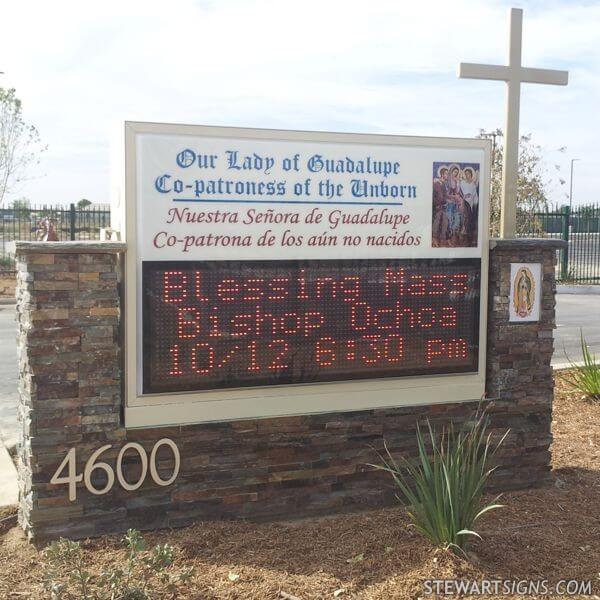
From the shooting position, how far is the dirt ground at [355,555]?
166 inches

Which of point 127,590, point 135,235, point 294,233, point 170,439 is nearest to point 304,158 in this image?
point 294,233

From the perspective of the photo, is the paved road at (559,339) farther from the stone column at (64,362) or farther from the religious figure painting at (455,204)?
the religious figure painting at (455,204)

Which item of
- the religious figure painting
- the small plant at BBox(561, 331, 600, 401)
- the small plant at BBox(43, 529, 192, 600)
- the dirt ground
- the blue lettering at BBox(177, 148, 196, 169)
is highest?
the blue lettering at BBox(177, 148, 196, 169)

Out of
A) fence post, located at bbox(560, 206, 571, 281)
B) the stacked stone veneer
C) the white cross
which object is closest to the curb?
fence post, located at bbox(560, 206, 571, 281)

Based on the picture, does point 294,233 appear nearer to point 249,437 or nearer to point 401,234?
point 401,234

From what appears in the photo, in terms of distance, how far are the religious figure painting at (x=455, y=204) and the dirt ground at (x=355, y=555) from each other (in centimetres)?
177

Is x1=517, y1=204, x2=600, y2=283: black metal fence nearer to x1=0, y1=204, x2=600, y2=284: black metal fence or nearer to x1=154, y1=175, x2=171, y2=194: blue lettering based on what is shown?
x1=0, y1=204, x2=600, y2=284: black metal fence

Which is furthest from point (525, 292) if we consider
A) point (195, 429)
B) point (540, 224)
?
point (540, 224)

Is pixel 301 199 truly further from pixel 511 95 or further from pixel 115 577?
pixel 115 577

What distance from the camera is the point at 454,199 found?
214 inches

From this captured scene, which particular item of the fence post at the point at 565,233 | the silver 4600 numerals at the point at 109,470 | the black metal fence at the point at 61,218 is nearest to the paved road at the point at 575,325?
the fence post at the point at 565,233

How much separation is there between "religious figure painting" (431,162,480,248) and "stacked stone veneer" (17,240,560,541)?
0.84 ft

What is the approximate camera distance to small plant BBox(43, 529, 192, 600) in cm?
380

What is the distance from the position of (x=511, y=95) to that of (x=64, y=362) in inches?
144
